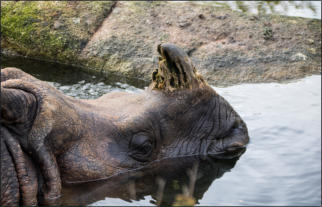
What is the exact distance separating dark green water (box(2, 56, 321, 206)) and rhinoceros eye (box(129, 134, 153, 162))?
0.33 metres

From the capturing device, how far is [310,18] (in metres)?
10.9

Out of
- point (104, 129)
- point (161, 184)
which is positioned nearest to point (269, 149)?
point (161, 184)

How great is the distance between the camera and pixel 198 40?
33.4ft

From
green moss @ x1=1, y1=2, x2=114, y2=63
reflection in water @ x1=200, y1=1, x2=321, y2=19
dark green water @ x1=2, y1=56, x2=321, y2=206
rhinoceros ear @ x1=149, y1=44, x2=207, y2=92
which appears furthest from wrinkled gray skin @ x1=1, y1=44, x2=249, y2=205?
reflection in water @ x1=200, y1=1, x2=321, y2=19

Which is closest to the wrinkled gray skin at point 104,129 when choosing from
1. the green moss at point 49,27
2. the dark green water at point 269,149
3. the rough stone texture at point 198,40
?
the dark green water at point 269,149

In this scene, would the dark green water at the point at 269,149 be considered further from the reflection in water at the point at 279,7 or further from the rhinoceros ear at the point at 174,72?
the reflection in water at the point at 279,7

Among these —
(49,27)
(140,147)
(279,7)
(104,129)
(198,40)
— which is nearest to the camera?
(104,129)

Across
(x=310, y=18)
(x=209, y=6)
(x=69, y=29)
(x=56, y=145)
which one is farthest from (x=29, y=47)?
(x=56, y=145)

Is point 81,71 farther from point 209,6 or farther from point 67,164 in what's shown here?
point 67,164

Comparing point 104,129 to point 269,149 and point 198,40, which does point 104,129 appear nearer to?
point 269,149

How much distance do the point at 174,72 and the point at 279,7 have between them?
698 cm

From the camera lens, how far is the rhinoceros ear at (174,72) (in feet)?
18.3

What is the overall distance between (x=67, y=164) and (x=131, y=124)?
78 cm

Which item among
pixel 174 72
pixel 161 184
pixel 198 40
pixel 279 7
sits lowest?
pixel 161 184
